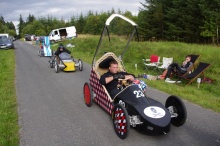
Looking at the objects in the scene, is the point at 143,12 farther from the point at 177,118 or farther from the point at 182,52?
the point at 177,118

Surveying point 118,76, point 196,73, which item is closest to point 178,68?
point 196,73

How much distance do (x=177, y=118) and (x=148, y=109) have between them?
2.82ft

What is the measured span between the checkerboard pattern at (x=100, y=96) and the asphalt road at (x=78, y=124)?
0.26 m

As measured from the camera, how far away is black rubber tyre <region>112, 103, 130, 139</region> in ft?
14.3

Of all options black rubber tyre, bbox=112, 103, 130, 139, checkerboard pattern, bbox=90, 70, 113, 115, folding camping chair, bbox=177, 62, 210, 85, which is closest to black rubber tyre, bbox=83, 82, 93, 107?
checkerboard pattern, bbox=90, 70, 113, 115

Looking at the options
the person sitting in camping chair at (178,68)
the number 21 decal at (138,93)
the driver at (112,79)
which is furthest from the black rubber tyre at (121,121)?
the person sitting in camping chair at (178,68)

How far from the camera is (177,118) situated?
5031 millimetres

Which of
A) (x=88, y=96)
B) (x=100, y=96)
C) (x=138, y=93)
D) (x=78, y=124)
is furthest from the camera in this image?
(x=88, y=96)

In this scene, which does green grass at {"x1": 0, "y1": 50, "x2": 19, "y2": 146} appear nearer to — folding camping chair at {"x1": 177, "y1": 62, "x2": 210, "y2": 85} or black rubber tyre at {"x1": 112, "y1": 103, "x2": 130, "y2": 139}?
black rubber tyre at {"x1": 112, "y1": 103, "x2": 130, "y2": 139}

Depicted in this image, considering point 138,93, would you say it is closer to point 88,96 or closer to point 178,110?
point 178,110

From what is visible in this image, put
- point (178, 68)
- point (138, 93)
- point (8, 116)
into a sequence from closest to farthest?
point (138, 93), point (8, 116), point (178, 68)

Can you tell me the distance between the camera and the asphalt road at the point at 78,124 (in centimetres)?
460

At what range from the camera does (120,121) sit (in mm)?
4574

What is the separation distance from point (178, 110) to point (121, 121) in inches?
50.9
